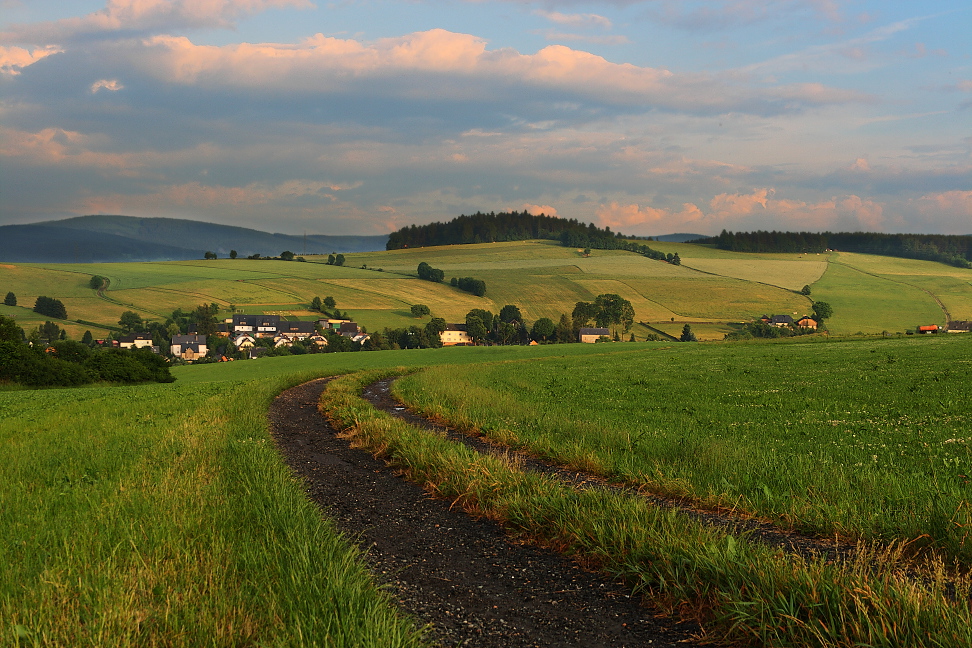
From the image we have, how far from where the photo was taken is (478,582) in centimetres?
648

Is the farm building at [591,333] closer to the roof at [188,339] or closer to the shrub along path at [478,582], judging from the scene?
the roof at [188,339]

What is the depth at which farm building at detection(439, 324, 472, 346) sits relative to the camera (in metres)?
135

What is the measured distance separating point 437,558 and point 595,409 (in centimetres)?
1486

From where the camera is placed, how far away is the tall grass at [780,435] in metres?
8.15

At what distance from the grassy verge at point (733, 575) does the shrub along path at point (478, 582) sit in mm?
275

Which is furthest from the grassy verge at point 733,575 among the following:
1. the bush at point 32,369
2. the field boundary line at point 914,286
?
the field boundary line at point 914,286

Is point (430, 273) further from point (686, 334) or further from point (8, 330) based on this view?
point (8, 330)

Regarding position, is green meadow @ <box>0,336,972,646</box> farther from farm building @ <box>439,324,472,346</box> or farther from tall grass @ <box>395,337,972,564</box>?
farm building @ <box>439,324,472,346</box>

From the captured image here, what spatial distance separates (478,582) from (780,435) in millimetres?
11352

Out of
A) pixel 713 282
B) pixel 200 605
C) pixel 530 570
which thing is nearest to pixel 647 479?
pixel 530 570

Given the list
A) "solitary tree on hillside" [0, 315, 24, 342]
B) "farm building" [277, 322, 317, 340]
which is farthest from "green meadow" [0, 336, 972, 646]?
"farm building" [277, 322, 317, 340]

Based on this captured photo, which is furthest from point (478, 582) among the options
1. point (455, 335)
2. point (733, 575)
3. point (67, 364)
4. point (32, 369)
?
point (455, 335)

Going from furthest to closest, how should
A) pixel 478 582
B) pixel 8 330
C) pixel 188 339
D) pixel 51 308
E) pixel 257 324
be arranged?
pixel 51 308 < pixel 257 324 < pixel 188 339 < pixel 8 330 < pixel 478 582

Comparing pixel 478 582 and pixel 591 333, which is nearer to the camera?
pixel 478 582
